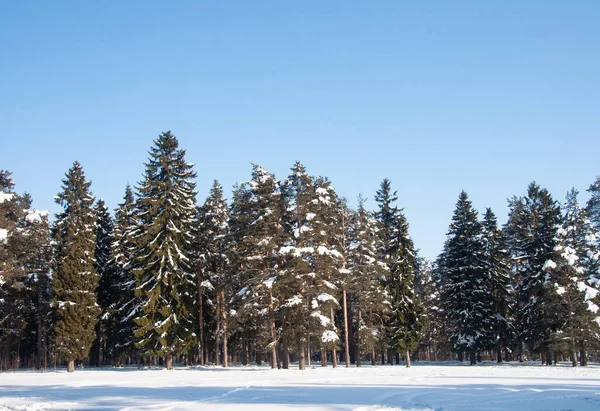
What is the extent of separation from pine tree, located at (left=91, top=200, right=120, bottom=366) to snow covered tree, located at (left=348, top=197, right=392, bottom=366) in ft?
84.3

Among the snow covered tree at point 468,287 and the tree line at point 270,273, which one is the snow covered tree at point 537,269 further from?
the snow covered tree at point 468,287

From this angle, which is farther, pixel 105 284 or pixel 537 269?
pixel 105 284

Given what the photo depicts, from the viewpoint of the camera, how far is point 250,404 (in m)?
16.7

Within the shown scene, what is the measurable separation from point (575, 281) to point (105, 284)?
47959 mm

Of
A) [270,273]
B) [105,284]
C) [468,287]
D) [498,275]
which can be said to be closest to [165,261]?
[270,273]

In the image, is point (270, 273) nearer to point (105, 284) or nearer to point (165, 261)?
point (165, 261)

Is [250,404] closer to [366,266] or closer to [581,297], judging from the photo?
[366,266]

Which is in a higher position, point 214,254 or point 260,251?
point 214,254

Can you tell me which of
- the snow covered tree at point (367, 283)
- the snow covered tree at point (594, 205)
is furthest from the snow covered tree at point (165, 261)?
the snow covered tree at point (594, 205)

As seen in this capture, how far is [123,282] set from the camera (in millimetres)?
53469

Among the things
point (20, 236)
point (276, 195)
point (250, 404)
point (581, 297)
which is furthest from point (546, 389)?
point (20, 236)

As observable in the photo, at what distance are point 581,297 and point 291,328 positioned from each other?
90.7 feet

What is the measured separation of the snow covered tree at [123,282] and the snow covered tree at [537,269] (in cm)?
3932

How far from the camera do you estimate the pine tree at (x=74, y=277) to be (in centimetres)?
4528
